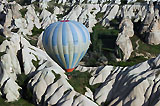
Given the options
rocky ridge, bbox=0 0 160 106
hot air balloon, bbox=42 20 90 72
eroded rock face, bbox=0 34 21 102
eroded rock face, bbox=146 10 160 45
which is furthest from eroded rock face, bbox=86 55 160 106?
eroded rock face, bbox=146 10 160 45

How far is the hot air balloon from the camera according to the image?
76.1ft

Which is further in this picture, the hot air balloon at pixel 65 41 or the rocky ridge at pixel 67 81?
the hot air balloon at pixel 65 41

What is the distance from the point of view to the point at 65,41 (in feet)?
76.2

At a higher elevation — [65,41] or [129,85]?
[65,41]

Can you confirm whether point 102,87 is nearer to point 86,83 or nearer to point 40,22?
point 86,83

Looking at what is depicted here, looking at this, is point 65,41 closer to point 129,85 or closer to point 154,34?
point 129,85

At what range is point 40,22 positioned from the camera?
6153 centimetres

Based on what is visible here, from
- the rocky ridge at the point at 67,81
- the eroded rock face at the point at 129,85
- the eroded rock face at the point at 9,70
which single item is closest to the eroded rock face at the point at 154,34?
the rocky ridge at the point at 67,81

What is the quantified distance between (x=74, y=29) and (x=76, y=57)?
303cm

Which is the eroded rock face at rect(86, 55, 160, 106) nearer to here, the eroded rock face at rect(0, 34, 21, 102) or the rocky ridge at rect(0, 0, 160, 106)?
the rocky ridge at rect(0, 0, 160, 106)

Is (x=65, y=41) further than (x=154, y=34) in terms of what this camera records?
No

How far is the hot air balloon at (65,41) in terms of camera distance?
913 inches

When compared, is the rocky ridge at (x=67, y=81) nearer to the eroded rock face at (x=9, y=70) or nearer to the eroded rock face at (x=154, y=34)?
the eroded rock face at (x=9, y=70)

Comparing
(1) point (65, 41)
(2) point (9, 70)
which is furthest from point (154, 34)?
(2) point (9, 70)
